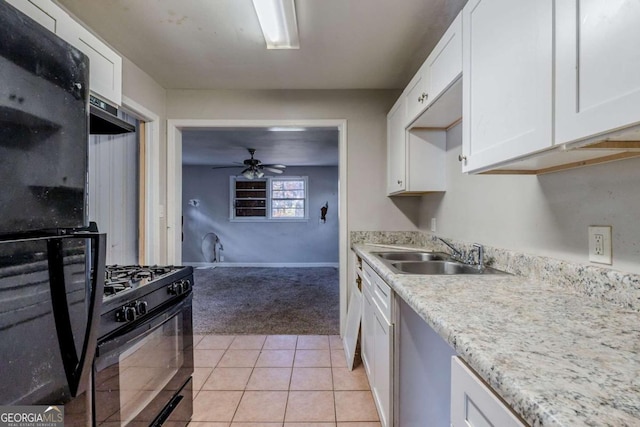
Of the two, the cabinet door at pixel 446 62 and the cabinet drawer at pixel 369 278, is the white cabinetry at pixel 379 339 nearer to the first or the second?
the cabinet drawer at pixel 369 278

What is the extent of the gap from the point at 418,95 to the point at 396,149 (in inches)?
24.0

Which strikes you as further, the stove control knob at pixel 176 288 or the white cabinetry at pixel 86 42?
the stove control knob at pixel 176 288

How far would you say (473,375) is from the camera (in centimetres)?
68

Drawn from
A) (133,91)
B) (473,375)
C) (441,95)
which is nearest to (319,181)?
(133,91)

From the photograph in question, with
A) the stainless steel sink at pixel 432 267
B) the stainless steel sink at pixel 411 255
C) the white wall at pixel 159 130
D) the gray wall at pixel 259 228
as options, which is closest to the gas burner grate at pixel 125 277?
the white wall at pixel 159 130

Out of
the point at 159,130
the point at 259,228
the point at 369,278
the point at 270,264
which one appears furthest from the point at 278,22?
the point at 270,264

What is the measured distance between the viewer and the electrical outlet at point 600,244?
39.6 inches

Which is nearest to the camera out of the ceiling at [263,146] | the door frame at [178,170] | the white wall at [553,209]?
the white wall at [553,209]

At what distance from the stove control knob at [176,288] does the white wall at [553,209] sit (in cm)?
168

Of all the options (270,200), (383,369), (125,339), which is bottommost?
(383,369)

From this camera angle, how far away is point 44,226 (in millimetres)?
705

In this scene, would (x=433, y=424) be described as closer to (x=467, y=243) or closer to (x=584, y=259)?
(x=584, y=259)

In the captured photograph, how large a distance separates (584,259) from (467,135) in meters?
0.63

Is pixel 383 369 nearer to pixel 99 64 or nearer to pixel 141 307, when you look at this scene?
pixel 141 307
